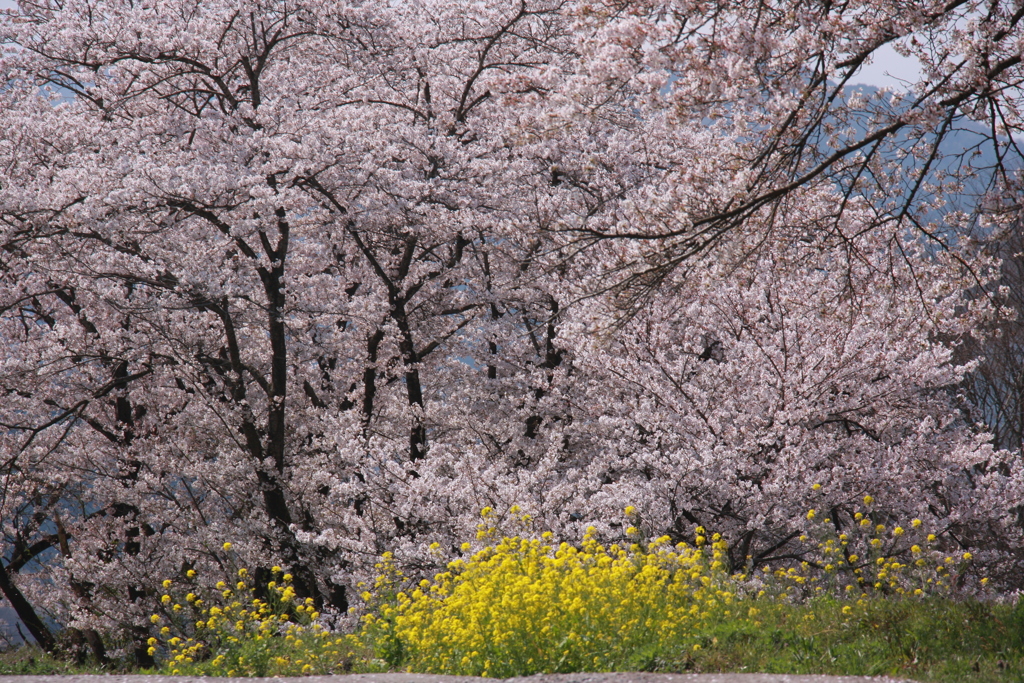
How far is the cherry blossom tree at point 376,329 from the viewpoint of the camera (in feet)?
34.8

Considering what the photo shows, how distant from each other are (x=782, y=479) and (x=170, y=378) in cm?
1092

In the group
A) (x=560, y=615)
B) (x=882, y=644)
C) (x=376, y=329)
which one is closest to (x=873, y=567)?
(x=882, y=644)

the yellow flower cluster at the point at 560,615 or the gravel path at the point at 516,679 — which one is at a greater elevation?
the yellow flower cluster at the point at 560,615

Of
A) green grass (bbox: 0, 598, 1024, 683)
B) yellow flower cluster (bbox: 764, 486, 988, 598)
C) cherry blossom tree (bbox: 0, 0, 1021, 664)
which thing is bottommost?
green grass (bbox: 0, 598, 1024, 683)

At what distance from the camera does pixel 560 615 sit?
19.0 ft

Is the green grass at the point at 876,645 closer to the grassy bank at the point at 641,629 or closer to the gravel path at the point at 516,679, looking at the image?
the grassy bank at the point at 641,629

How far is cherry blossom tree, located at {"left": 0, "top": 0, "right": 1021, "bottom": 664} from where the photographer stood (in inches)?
418

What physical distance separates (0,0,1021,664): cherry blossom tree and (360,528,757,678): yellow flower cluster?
260cm

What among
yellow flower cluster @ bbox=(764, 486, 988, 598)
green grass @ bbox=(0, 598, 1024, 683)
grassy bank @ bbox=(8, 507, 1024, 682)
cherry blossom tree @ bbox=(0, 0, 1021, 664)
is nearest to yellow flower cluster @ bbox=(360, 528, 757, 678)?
grassy bank @ bbox=(8, 507, 1024, 682)

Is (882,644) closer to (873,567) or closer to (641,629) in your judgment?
(641,629)

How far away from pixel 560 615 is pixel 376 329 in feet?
31.3

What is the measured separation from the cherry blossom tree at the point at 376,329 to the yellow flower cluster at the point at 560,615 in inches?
102

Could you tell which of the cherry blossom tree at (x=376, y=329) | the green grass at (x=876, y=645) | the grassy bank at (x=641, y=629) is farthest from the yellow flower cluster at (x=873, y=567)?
the cherry blossom tree at (x=376, y=329)

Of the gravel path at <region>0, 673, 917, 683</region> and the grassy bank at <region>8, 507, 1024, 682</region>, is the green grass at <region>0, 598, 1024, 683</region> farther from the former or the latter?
the gravel path at <region>0, 673, 917, 683</region>
